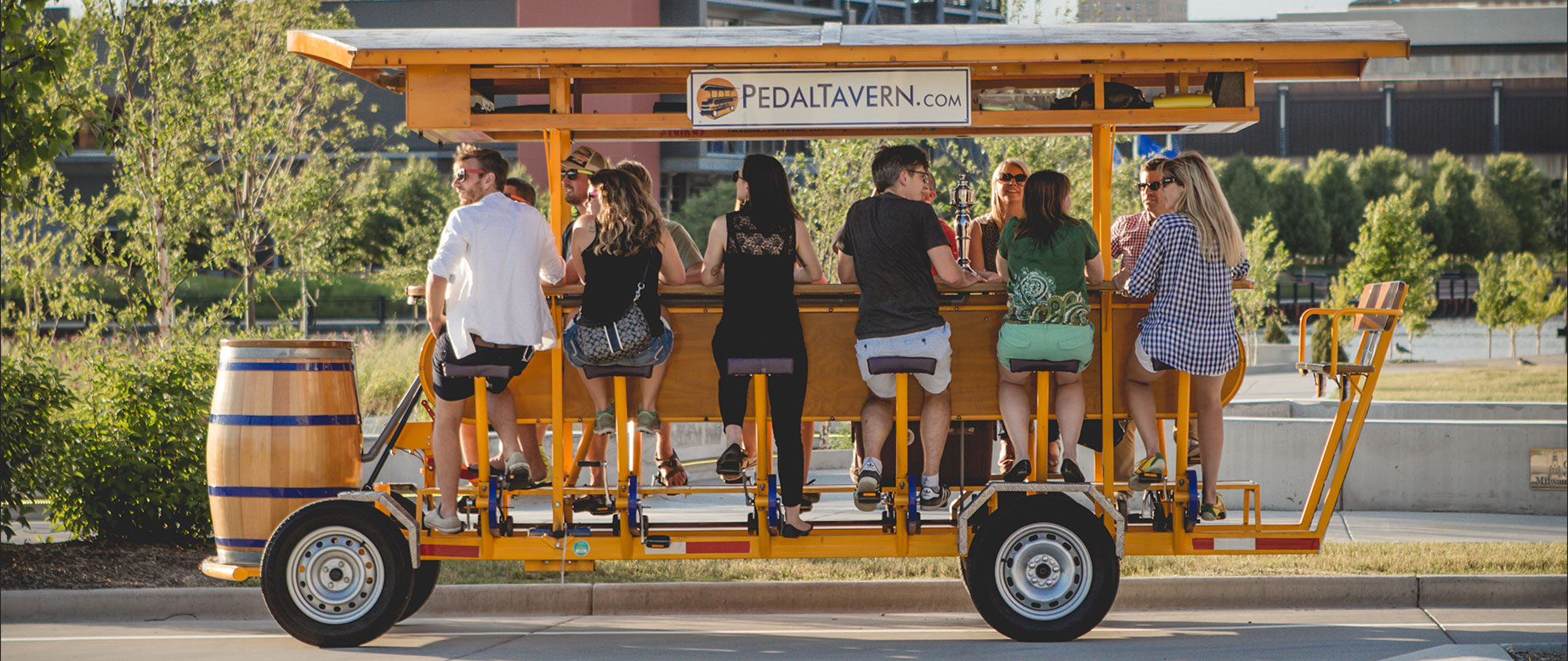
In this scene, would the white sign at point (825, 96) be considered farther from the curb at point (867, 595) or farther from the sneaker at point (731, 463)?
the curb at point (867, 595)

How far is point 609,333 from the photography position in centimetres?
606

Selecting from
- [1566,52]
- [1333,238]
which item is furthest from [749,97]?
[1566,52]

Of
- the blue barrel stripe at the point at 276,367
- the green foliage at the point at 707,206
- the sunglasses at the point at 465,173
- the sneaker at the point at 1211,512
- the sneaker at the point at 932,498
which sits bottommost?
the sneaker at the point at 1211,512

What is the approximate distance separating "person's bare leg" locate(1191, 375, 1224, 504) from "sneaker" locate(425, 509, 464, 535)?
11.4ft

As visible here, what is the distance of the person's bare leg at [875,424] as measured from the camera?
631cm

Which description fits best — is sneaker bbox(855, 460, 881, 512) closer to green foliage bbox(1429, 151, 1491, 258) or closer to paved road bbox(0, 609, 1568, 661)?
Result: paved road bbox(0, 609, 1568, 661)

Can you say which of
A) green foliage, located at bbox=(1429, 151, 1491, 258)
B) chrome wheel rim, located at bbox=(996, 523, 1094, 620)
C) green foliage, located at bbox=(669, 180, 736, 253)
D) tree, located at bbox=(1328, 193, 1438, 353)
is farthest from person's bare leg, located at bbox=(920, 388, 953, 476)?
green foliage, located at bbox=(1429, 151, 1491, 258)

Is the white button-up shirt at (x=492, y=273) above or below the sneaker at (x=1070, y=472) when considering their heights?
above

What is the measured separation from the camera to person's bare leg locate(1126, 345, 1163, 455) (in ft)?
20.9

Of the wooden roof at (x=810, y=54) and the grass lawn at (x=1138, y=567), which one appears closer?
the wooden roof at (x=810, y=54)

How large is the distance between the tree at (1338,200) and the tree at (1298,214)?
60 centimetres

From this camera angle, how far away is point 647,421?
6254 mm

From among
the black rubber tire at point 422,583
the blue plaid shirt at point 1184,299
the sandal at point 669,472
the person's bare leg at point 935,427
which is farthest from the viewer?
the sandal at point 669,472

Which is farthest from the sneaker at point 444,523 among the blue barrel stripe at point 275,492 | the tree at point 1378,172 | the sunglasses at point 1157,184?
the tree at point 1378,172
